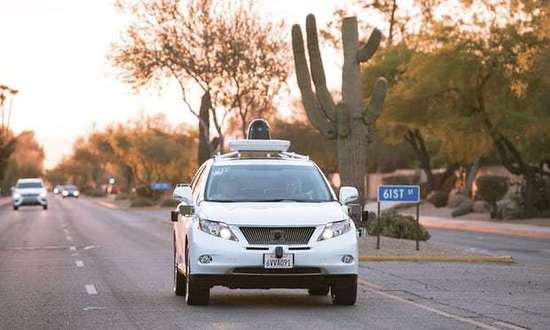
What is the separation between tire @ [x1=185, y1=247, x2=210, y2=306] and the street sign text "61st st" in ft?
Result: 39.2

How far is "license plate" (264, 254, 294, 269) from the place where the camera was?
49.9 ft

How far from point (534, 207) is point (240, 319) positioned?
4317 centimetres

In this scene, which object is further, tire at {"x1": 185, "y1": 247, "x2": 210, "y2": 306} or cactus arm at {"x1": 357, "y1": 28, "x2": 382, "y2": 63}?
cactus arm at {"x1": 357, "y1": 28, "x2": 382, "y2": 63}

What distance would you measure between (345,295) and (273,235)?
51.3 inches

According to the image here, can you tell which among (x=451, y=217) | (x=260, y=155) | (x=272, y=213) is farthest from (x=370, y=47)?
(x=451, y=217)

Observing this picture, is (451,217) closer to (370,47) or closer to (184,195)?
(370,47)

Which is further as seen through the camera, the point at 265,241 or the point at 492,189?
the point at 492,189

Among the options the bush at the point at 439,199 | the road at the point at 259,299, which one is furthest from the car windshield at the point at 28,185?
the road at the point at 259,299

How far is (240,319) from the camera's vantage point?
14.4 metres

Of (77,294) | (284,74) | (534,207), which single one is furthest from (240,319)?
(284,74)

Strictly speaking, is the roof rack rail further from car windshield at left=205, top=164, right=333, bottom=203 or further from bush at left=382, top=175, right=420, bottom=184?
bush at left=382, top=175, right=420, bottom=184

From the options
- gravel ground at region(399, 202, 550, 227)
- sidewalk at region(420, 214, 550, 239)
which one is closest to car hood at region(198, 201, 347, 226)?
sidewalk at region(420, 214, 550, 239)

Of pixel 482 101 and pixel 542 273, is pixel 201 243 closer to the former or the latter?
pixel 542 273

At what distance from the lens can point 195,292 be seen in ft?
51.7
